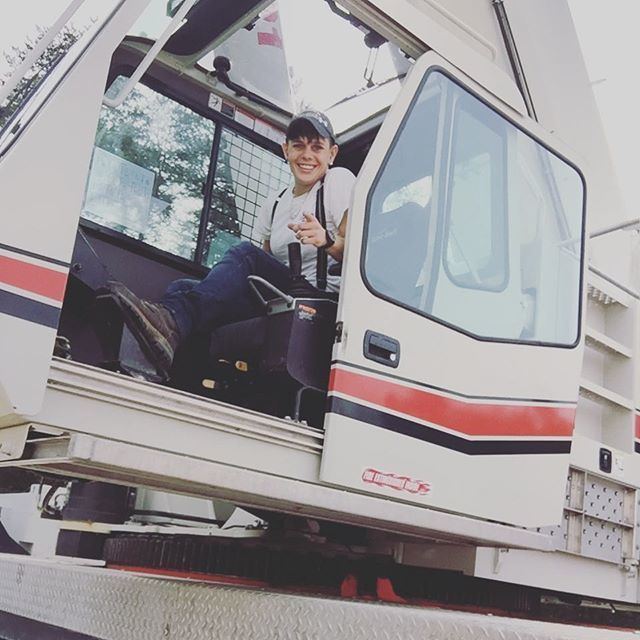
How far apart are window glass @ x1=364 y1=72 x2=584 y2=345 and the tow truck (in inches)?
0.4

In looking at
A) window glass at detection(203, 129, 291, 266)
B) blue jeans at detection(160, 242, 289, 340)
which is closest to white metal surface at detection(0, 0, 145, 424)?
blue jeans at detection(160, 242, 289, 340)

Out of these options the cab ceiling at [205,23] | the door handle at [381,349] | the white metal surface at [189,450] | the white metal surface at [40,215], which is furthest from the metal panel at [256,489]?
the cab ceiling at [205,23]

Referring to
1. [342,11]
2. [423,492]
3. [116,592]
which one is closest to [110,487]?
[116,592]

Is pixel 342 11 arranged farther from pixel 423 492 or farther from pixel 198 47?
pixel 423 492

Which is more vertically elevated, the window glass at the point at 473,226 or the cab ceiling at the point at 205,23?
the cab ceiling at the point at 205,23

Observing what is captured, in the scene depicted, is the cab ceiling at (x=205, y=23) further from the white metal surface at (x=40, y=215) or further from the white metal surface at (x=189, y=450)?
the white metal surface at (x=189, y=450)

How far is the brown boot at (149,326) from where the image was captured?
7.77 feet

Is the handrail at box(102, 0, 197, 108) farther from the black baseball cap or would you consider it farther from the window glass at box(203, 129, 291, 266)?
the window glass at box(203, 129, 291, 266)

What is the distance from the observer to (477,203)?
273 cm

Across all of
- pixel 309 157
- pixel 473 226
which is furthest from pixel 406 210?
pixel 309 157

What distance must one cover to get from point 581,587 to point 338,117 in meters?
2.25

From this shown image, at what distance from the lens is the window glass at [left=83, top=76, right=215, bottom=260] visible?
345 centimetres

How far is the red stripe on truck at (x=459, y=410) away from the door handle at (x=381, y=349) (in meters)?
0.06

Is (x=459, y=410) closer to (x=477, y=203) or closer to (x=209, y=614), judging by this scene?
(x=477, y=203)
